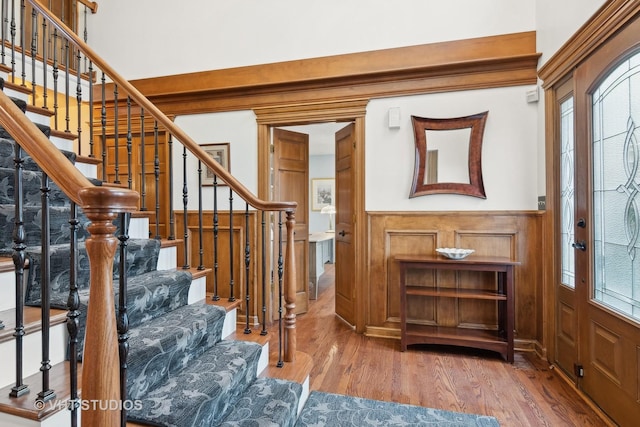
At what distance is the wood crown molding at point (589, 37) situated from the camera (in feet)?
5.69

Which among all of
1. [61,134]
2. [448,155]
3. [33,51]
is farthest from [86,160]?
[448,155]

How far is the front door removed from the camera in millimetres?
1743

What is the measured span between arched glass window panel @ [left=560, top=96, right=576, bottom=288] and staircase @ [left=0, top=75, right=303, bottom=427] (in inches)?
85.8

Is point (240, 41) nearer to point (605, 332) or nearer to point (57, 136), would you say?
point (57, 136)

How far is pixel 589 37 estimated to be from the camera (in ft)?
6.71

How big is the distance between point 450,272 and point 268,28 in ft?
10.2

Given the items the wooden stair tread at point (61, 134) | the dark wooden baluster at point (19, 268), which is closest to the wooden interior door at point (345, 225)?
the wooden stair tread at point (61, 134)

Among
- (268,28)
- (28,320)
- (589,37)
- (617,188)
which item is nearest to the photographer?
(28,320)

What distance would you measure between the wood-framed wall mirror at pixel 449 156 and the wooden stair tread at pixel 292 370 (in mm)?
1804

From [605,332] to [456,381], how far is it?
3.16 ft

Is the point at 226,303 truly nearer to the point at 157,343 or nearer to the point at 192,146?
the point at 157,343

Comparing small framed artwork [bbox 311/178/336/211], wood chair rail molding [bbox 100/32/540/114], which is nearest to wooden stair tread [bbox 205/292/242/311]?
wood chair rail molding [bbox 100/32/540/114]

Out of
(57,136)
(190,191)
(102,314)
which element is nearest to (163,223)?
(190,191)

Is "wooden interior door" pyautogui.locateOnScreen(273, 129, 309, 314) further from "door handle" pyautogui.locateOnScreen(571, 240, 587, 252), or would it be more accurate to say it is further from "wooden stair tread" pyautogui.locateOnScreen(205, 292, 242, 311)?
"door handle" pyautogui.locateOnScreen(571, 240, 587, 252)
